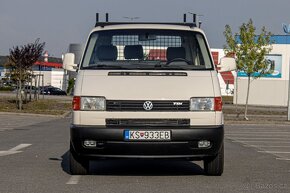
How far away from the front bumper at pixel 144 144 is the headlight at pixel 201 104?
26 cm

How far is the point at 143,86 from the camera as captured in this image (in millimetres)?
8844

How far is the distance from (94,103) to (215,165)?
198 centimetres

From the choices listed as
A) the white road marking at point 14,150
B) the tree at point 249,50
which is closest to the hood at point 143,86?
the white road marking at point 14,150

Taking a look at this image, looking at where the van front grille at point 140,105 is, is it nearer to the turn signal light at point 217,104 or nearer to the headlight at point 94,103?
the headlight at point 94,103

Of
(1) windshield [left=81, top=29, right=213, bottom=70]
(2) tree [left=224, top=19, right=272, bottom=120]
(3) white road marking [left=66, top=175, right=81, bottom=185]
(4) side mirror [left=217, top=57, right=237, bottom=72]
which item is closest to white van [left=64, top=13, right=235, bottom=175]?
(3) white road marking [left=66, top=175, right=81, bottom=185]

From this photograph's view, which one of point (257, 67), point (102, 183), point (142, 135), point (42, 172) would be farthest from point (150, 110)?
point (257, 67)

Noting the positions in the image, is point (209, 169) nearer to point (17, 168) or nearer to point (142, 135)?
point (142, 135)

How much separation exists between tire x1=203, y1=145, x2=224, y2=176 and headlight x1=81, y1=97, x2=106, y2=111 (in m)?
1.71

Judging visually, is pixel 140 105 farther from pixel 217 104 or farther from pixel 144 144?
pixel 217 104

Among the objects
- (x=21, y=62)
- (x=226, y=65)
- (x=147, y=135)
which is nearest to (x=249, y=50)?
(x=21, y=62)

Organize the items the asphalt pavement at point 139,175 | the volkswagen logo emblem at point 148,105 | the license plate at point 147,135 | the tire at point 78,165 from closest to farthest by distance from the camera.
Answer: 1. the asphalt pavement at point 139,175
2. the license plate at point 147,135
3. the volkswagen logo emblem at point 148,105
4. the tire at point 78,165

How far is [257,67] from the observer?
3600 cm

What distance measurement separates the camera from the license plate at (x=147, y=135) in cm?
862

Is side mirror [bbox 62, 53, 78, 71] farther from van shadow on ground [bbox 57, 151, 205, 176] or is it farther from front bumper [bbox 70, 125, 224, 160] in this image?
front bumper [bbox 70, 125, 224, 160]
